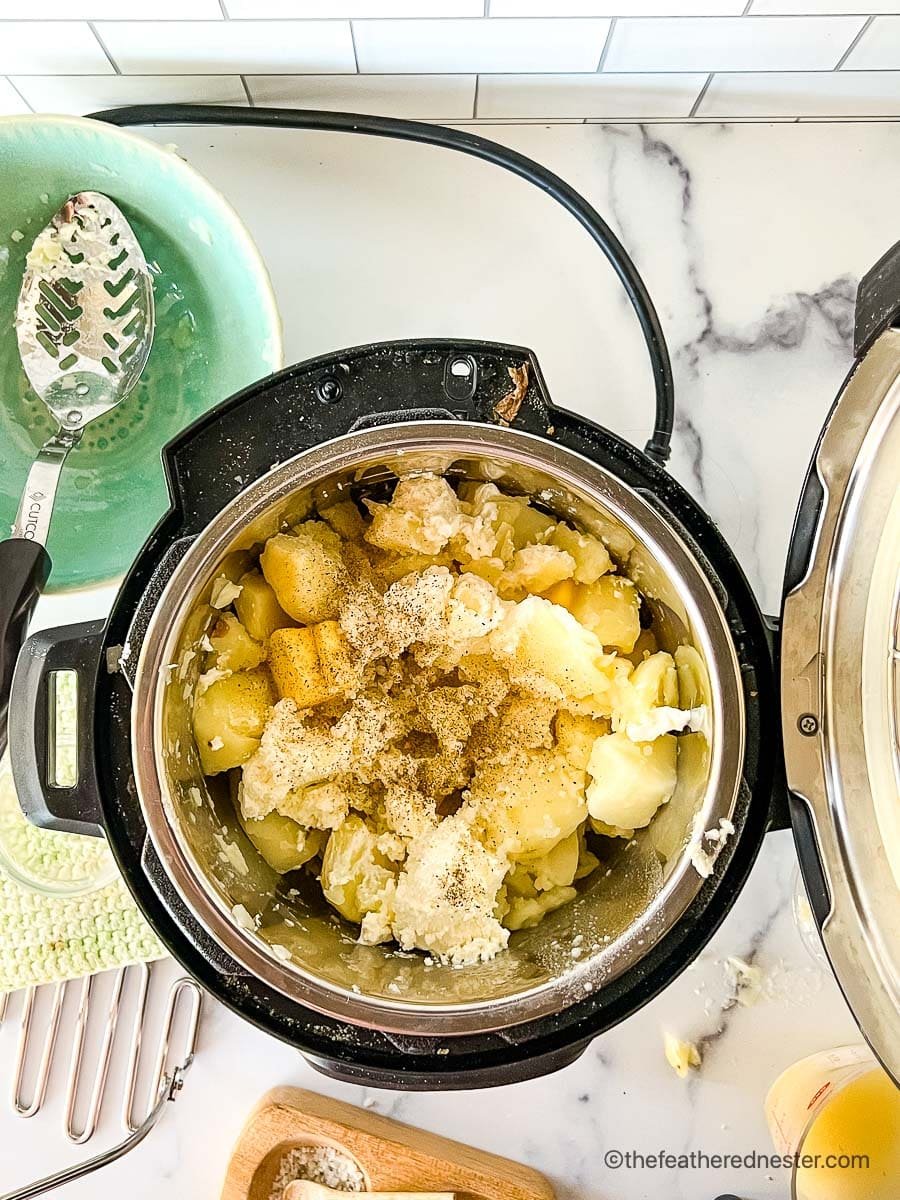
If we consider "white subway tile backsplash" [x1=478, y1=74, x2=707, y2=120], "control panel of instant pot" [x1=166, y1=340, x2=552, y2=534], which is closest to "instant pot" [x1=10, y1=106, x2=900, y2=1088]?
"control panel of instant pot" [x1=166, y1=340, x2=552, y2=534]

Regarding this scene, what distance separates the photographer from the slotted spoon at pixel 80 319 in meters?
0.78

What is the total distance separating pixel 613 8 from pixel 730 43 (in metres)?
0.11

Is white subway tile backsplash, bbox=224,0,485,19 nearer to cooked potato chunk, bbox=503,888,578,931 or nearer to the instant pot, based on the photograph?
the instant pot

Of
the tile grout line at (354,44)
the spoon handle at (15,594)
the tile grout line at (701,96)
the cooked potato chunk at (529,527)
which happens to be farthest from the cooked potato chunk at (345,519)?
the tile grout line at (701,96)

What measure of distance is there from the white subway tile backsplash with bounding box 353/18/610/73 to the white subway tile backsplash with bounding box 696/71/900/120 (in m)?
0.12

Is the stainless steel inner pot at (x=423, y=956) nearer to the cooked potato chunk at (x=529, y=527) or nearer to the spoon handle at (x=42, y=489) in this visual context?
the cooked potato chunk at (x=529, y=527)

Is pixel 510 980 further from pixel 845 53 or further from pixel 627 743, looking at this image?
pixel 845 53

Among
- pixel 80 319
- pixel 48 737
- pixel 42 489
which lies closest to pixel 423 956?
pixel 48 737

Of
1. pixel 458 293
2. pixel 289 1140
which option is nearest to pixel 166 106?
pixel 458 293

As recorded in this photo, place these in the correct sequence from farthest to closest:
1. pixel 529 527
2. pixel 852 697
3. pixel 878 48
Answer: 1. pixel 878 48
2. pixel 529 527
3. pixel 852 697

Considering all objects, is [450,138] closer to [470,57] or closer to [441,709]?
[470,57]

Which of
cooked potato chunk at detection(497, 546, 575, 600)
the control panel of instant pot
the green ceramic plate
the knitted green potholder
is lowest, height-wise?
the knitted green potholder

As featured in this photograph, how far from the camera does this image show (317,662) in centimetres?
66

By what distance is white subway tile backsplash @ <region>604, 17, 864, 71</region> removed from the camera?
0.76 meters
